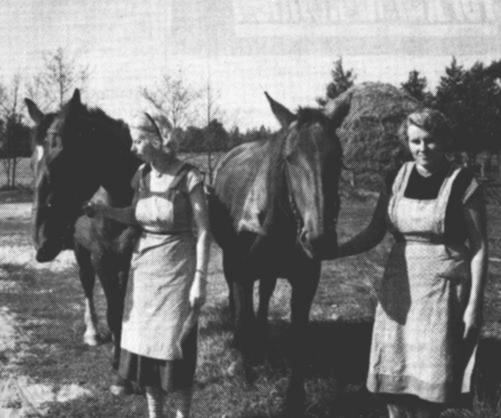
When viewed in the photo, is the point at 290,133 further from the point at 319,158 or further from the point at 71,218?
the point at 71,218

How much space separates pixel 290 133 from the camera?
305 centimetres

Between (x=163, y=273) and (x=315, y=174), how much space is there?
1.03m

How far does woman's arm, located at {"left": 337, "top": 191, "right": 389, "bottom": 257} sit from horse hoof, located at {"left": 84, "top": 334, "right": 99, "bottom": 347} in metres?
3.27

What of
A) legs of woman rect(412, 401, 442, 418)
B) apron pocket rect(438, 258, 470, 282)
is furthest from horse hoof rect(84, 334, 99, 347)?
apron pocket rect(438, 258, 470, 282)

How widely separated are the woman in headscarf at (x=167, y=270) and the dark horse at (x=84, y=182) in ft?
1.81

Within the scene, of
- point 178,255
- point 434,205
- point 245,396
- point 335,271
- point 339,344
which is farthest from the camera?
point 335,271

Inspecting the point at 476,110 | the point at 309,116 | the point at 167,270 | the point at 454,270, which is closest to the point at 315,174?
the point at 309,116

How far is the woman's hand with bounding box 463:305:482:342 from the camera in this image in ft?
7.97

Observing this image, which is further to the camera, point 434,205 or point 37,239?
point 37,239

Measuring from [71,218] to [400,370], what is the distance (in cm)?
218

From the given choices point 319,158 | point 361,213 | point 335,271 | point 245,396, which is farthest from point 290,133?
point 361,213

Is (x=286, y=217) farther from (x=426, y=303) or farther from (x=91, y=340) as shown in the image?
(x=91, y=340)

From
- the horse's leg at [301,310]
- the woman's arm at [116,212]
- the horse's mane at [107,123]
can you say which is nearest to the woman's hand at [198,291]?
the woman's arm at [116,212]

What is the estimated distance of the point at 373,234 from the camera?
285 cm
